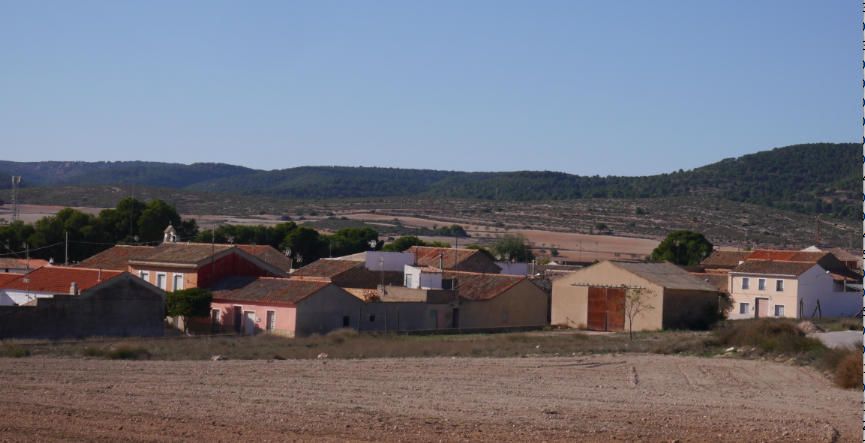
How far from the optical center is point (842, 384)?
94.6 ft

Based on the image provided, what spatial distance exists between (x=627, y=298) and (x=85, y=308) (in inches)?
980

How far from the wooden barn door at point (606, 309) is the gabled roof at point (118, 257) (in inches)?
824

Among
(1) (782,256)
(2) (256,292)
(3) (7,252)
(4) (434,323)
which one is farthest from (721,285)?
(3) (7,252)

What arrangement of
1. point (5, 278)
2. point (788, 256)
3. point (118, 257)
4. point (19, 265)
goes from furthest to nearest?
point (788, 256) < point (19, 265) < point (118, 257) < point (5, 278)

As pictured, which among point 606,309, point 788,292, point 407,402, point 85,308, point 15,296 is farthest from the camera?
point 788,292

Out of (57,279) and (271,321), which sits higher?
(57,279)

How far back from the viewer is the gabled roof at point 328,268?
57013 mm

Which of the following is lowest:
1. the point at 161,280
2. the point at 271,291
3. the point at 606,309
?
the point at 606,309

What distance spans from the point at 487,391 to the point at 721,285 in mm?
43926

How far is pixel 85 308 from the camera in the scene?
42.6 meters

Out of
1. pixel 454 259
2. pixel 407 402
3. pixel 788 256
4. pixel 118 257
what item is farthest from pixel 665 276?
pixel 407 402

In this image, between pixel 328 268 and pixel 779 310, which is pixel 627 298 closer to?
pixel 779 310

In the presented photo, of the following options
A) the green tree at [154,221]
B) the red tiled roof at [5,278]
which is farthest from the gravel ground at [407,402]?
the green tree at [154,221]

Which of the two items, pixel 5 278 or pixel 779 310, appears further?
pixel 779 310
